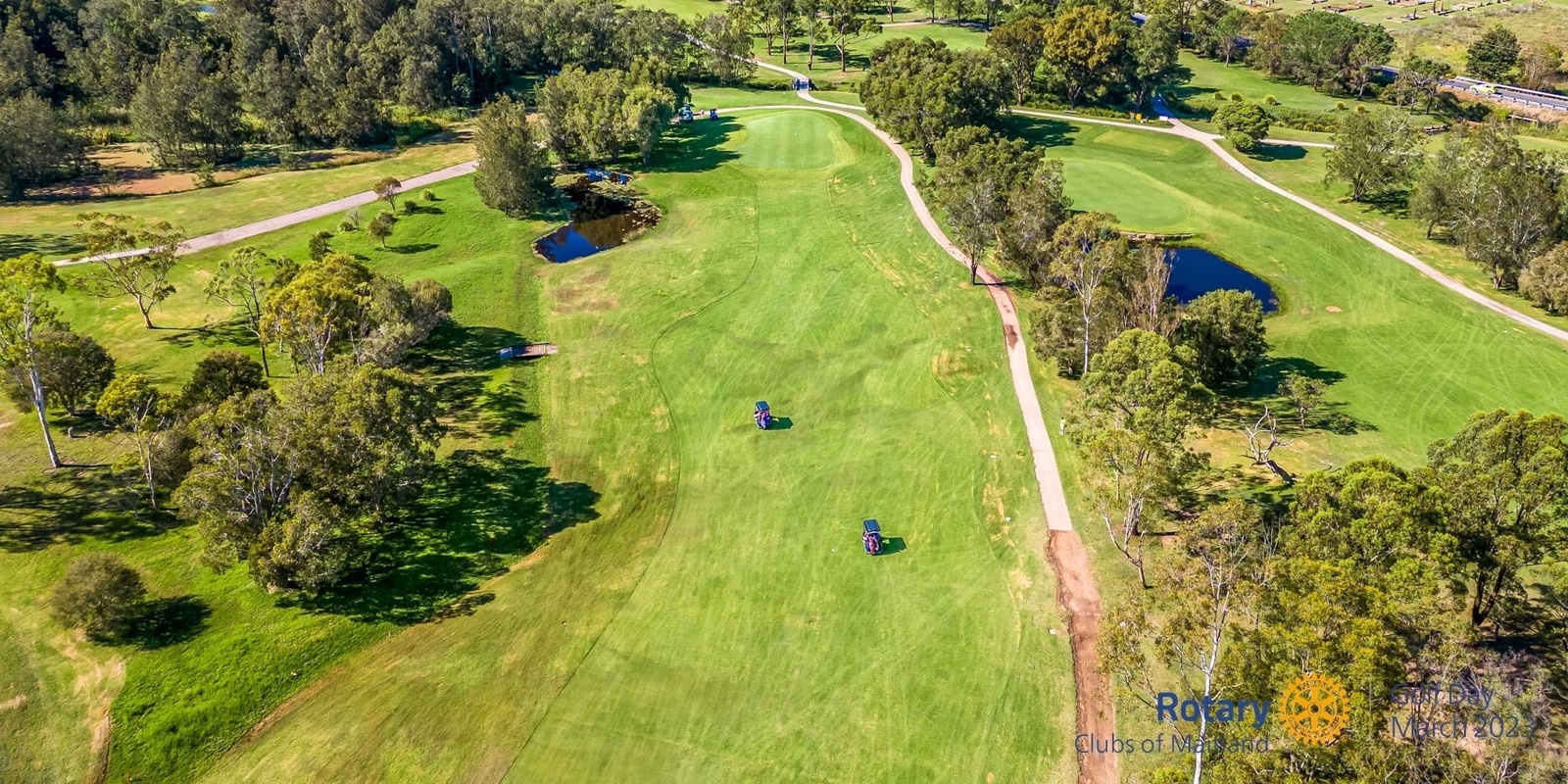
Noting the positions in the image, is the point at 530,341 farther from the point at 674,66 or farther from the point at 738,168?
the point at 674,66

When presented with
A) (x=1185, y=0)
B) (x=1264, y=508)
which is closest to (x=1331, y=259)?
(x=1264, y=508)

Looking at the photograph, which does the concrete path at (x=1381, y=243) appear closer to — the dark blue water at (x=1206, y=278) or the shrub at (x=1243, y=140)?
the shrub at (x=1243, y=140)

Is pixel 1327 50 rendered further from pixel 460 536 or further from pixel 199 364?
pixel 199 364

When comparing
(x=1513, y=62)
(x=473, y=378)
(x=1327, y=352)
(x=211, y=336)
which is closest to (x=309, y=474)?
(x=473, y=378)

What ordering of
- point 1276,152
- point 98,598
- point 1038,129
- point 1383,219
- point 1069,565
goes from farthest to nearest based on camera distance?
point 1038,129 < point 1276,152 < point 1383,219 < point 1069,565 < point 98,598

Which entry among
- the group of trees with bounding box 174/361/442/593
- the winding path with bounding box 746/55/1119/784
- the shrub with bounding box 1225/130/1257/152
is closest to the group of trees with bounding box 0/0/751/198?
the group of trees with bounding box 174/361/442/593

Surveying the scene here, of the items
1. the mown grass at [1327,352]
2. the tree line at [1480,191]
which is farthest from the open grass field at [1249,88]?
the mown grass at [1327,352]

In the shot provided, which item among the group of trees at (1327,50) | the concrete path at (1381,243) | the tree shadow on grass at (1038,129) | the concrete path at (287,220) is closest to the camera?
the concrete path at (1381,243)
